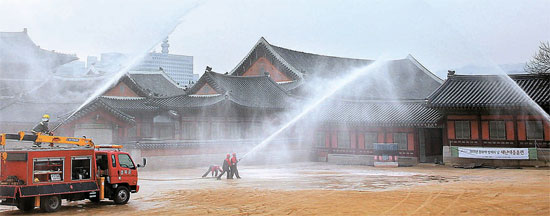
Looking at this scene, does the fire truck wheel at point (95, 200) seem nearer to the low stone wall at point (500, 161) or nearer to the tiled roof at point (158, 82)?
the low stone wall at point (500, 161)

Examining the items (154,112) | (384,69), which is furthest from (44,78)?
(384,69)

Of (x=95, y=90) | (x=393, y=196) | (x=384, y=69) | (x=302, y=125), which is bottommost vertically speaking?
(x=393, y=196)

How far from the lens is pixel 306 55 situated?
58.7 metres

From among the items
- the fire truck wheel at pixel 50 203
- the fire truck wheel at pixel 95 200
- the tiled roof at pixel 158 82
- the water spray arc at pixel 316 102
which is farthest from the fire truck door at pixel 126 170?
the tiled roof at pixel 158 82

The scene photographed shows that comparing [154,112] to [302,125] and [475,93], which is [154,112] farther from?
[475,93]

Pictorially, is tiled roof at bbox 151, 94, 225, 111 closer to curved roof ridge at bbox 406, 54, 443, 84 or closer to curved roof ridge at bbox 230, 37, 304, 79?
curved roof ridge at bbox 230, 37, 304, 79

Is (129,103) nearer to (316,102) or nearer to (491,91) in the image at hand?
(316,102)

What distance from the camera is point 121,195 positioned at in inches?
694

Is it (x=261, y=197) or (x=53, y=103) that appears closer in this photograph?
(x=261, y=197)

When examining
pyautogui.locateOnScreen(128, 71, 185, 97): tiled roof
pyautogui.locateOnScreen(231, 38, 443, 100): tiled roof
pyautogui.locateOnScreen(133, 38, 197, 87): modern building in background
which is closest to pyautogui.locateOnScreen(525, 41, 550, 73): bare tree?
pyautogui.locateOnScreen(231, 38, 443, 100): tiled roof

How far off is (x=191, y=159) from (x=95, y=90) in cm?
1746

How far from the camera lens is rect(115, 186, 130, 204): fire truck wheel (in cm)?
1748

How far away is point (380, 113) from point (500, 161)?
10.1 metres

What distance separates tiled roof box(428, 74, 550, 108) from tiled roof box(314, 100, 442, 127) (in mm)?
1875
